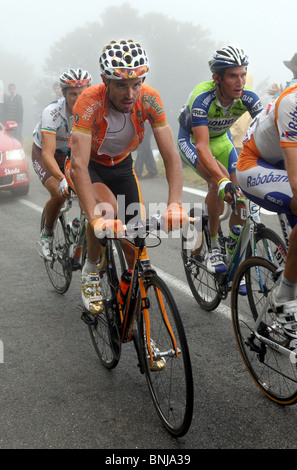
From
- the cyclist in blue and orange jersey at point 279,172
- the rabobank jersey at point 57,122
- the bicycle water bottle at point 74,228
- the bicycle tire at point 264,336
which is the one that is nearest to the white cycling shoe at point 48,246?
the bicycle water bottle at point 74,228

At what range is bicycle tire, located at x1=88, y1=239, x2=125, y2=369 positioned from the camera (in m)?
3.43

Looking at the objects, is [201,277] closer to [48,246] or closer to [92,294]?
[92,294]

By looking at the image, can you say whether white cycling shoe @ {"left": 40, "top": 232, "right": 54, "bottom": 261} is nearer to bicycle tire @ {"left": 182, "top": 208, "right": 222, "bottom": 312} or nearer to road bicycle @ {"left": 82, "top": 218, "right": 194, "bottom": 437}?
bicycle tire @ {"left": 182, "top": 208, "right": 222, "bottom": 312}

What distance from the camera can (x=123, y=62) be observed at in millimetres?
3207

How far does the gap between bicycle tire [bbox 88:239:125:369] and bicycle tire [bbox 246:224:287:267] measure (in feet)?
3.12

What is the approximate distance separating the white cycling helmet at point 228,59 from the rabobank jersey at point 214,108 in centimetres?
28

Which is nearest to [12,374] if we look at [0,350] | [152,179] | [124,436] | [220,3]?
[0,350]

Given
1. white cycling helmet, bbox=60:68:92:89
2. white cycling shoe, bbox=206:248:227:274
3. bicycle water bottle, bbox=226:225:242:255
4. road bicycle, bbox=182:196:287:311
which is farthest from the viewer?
white cycling helmet, bbox=60:68:92:89

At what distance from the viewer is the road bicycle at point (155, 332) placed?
9.04ft

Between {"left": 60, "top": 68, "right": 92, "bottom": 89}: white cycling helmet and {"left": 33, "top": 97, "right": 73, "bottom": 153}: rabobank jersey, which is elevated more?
{"left": 60, "top": 68, "right": 92, "bottom": 89}: white cycling helmet

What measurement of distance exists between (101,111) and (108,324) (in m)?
1.44

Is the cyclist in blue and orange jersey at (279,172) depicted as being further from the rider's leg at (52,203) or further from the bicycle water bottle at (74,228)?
the rider's leg at (52,203)
